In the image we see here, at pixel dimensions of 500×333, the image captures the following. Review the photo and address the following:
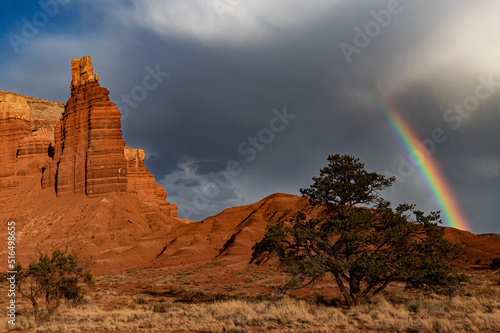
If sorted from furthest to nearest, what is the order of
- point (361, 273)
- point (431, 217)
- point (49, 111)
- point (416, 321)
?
point (49, 111)
point (431, 217)
point (361, 273)
point (416, 321)

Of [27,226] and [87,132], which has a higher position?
[87,132]

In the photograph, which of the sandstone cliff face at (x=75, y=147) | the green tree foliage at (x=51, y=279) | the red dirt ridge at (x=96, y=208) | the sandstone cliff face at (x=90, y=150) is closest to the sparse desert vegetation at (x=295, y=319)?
the green tree foliage at (x=51, y=279)

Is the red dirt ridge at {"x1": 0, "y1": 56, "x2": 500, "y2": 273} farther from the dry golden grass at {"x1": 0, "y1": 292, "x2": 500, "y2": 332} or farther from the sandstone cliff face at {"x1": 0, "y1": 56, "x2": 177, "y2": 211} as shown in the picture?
the dry golden grass at {"x1": 0, "y1": 292, "x2": 500, "y2": 332}

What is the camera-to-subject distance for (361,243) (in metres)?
19.1

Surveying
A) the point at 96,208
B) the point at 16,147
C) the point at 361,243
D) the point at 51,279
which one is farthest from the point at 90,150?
the point at 361,243

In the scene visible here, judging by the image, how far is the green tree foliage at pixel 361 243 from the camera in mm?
18281

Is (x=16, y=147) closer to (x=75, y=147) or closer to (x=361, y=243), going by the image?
(x=75, y=147)

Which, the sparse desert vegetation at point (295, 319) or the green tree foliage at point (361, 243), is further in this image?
the green tree foliage at point (361, 243)

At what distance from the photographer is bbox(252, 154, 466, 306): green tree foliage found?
1828 cm

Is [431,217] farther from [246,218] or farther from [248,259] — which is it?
[246,218]

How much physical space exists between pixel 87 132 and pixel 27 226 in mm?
23884

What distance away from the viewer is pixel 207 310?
19781 millimetres

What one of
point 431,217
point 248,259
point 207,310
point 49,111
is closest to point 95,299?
point 207,310

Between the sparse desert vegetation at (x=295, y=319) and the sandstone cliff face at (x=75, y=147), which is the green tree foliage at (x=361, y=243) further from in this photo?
the sandstone cliff face at (x=75, y=147)
